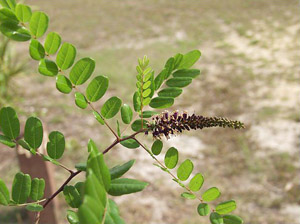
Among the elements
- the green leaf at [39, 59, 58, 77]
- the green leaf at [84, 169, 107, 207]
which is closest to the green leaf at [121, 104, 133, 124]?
the green leaf at [39, 59, 58, 77]

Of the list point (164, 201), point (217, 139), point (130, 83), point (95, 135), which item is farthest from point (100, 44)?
point (164, 201)

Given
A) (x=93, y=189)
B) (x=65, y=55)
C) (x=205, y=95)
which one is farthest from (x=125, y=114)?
(x=205, y=95)

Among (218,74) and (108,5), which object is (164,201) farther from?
(108,5)

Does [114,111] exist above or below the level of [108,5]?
below

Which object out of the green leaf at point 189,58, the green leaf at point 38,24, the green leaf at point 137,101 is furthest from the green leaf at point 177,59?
the green leaf at point 38,24

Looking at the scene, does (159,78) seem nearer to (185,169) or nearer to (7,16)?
(185,169)
